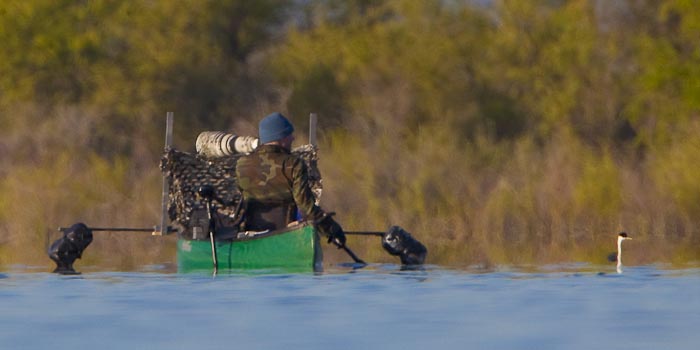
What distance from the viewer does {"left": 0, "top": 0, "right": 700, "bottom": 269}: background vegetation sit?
108 feet

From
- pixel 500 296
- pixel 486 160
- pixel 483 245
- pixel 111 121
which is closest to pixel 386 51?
pixel 111 121

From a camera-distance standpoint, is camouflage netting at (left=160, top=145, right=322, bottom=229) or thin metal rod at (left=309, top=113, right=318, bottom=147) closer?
camouflage netting at (left=160, top=145, right=322, bottom=229)

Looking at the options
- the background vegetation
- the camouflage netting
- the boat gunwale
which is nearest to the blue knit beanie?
the boat gunwale

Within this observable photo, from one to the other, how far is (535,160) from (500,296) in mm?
14712

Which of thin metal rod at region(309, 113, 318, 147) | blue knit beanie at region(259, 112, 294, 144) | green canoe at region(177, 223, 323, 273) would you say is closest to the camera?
green canoe at region(177, 223, 323, 273)

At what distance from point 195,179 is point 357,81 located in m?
24.1

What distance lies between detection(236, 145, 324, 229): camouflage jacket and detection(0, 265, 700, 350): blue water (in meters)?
0.93

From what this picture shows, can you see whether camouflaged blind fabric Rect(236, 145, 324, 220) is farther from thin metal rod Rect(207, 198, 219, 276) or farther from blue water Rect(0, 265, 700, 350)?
blue water Rect(0, 265, 700, 350)

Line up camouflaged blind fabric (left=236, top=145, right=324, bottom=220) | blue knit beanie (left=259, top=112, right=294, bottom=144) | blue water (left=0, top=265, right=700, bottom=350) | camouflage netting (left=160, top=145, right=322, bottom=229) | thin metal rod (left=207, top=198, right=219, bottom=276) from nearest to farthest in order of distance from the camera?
1. blue water (left=0, top=265, right=700, bottom=350)
2. camouflaged blind fabric (left=236, top=145, right=324, bottom=220)
3. blue knit beanie (left=259, top=112, right=294, bottom=144)
4. thin metal rod (left=207, top=198, right=219, bottom=276)
5. camouflage netting (left=160, top=145, right=322, bottom=229)

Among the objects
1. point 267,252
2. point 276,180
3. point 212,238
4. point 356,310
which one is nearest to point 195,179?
point 212,238

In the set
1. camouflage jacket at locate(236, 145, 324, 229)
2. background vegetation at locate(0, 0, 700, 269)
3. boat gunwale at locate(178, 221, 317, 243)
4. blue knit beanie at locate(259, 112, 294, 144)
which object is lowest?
boat gunwale at locate(178, 221, 317, 243)

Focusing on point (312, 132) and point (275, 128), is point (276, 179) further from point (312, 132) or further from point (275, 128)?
point (312, 132)

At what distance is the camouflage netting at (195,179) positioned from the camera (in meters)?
23.3

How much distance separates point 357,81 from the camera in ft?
156
